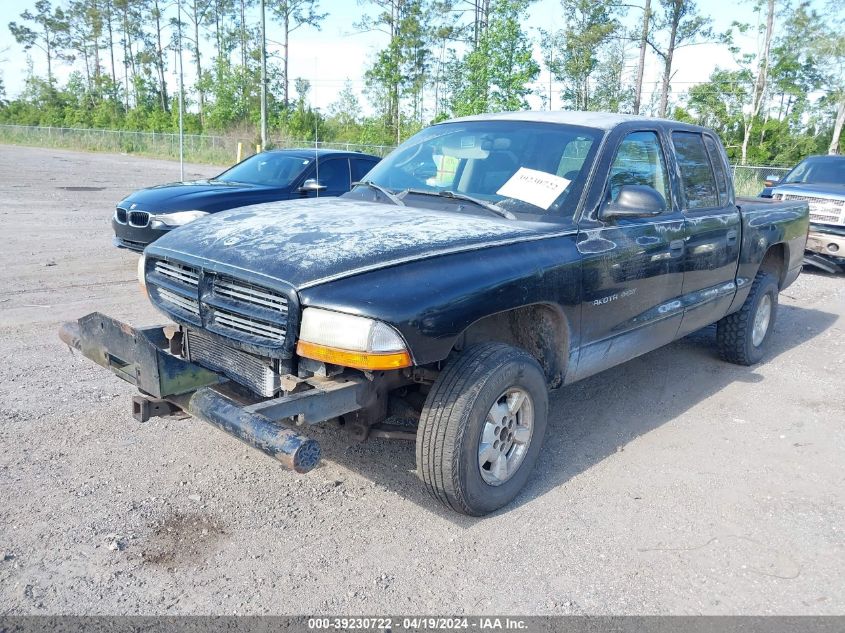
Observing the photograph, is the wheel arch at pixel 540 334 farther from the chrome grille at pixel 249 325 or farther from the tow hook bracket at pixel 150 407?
the tow hook bracket at pixel 150 407

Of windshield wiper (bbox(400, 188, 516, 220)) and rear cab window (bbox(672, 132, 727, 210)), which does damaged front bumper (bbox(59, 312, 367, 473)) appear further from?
rear cab window (bbox(672, 132, 727, 210))

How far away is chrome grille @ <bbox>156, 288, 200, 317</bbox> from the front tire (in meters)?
1.19

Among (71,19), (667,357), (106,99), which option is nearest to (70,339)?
(667,357)

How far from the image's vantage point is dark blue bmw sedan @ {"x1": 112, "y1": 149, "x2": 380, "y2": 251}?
793 centimetres

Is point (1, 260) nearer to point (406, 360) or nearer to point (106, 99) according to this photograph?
point (406, 360)

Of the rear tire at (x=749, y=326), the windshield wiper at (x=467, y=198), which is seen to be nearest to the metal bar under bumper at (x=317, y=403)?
the windshield wiper at (x=467, y=198)

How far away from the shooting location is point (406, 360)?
2.82m

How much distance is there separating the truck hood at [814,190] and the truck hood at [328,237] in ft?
28.9

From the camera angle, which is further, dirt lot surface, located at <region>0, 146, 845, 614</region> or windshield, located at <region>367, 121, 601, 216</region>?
windshield, located at <region>367, 121, 601, 216</region>

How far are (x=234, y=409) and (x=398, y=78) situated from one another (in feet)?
96.9

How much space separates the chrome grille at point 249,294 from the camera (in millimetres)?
2906

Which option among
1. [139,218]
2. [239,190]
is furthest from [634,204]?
[139,218]

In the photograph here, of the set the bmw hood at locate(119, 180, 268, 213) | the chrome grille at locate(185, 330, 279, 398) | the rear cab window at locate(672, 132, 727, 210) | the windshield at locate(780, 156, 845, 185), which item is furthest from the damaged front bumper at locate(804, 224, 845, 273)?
the chrome grille at locate(185, 330, 279, 398)

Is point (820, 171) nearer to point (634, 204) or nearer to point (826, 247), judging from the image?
point (826, 247)
